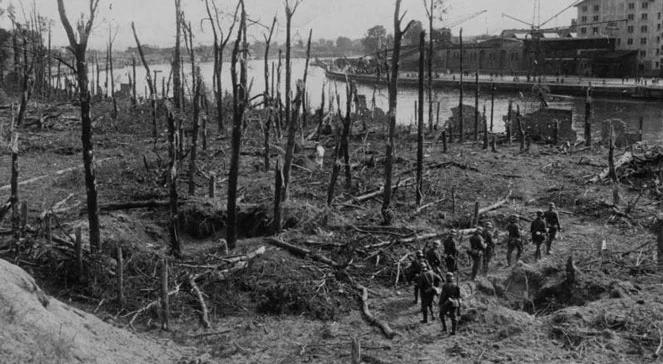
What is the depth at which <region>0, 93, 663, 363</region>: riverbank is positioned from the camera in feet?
37.3

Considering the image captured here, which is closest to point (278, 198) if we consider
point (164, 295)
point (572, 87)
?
point (164, 295)

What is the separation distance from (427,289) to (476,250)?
9.72ft

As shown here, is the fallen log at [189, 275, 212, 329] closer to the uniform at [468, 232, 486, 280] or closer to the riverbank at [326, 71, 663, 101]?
the uniform at [468, 232, 486, 280]

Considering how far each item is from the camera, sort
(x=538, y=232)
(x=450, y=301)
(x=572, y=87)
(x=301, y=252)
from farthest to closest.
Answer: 1. (x=572, y=87)
2. (x=538, y=232)
3. (x=301, y=252)
4. (x=450, y=301)

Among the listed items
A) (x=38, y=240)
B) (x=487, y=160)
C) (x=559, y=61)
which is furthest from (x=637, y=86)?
(x=38, y=240)

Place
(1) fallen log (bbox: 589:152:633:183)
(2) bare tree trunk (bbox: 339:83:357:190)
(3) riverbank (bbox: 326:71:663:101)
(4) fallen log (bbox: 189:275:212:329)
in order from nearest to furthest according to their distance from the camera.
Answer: (4) fallen log (bbox: 189:275:212:329) < (2) bare tree trunk (bbox: 339:83:357:190) < (1) fallen log (bbox: 589:152:633:183) < (3) riverbank (bbox: 326:71:663:101)

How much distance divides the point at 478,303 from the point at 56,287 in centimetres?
825

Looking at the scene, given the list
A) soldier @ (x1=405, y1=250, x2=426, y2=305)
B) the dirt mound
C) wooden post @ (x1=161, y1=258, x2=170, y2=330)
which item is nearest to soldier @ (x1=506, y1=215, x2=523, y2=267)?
soldier @ (x1=405, y1=250, x2=426, y2=305)

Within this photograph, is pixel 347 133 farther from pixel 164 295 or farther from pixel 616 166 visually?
pixel 616 166

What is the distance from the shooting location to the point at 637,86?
6531cm

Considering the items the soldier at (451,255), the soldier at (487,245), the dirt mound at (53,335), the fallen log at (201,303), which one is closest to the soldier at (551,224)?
the soldier at (487,245)

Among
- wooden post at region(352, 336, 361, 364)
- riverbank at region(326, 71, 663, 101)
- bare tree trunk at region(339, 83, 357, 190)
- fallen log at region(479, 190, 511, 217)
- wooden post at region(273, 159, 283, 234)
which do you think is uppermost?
riverbank at region(326, 71, 663, 101)

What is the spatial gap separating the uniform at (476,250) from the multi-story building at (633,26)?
76.1m

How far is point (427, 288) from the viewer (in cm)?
1192
